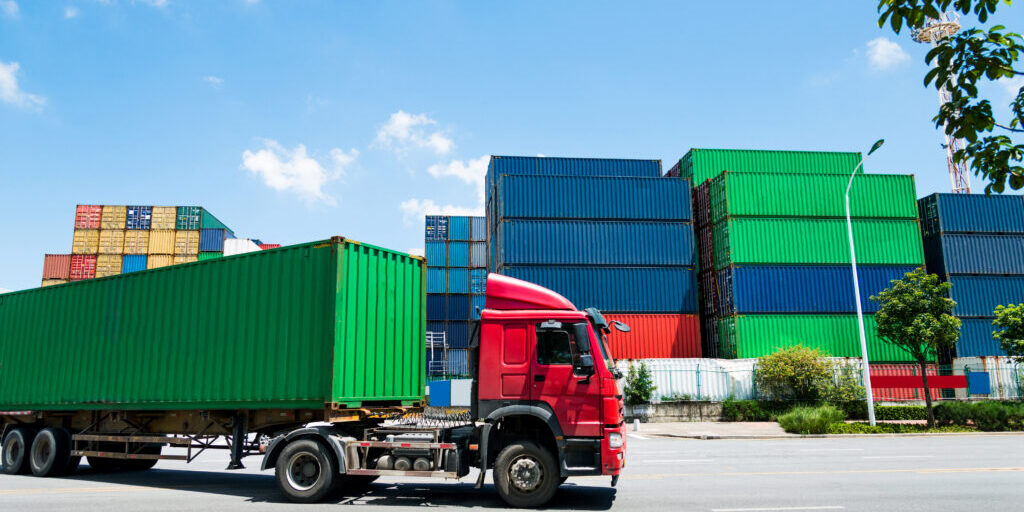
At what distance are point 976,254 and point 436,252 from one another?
37858 millimetres

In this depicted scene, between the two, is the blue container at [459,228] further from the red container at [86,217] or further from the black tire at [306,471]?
the black tire at [306,471]

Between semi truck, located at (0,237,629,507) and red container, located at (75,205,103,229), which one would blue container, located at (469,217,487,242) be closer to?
red container, located at (75,205,103,229)

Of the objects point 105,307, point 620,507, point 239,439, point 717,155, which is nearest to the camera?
point 620,507

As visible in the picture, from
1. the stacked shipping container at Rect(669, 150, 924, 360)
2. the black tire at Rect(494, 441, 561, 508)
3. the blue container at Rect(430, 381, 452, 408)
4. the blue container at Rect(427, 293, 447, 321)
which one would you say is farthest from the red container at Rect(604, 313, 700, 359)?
the black tire at Rect(494, 441, 561, 508)

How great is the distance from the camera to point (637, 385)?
94.9 ft

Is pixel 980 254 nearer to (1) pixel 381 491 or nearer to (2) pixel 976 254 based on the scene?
(2) pixel 976 254

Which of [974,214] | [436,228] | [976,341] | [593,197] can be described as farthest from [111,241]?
[974,214]

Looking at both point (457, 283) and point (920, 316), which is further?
point (457, 283)

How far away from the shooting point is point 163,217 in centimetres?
5081

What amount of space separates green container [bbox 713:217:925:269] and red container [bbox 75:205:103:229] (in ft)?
162

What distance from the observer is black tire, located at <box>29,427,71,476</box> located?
12125 mm

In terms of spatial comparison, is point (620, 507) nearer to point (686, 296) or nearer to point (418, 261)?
point (418, 261)

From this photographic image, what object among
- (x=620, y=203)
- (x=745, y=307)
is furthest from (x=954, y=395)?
(x=620, y=203)

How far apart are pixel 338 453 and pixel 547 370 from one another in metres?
3.42
